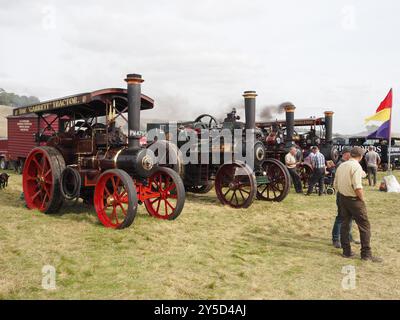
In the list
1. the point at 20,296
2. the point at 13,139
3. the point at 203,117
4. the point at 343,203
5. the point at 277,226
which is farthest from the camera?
the point at 13,139

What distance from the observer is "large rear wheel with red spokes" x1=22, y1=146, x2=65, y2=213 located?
20.7 ft

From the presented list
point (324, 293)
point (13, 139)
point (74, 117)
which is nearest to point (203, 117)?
point (74, 117)

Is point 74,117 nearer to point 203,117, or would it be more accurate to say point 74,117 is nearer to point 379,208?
point 203,117

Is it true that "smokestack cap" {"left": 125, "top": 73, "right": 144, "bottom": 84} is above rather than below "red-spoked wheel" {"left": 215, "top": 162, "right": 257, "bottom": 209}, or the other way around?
above

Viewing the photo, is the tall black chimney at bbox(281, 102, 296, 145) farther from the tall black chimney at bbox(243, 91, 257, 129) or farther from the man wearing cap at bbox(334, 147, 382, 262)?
the man wearing cap at bbox(334, 147, 382, 262)

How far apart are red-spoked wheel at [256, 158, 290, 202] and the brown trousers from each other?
3824mm

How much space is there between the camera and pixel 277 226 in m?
6.00

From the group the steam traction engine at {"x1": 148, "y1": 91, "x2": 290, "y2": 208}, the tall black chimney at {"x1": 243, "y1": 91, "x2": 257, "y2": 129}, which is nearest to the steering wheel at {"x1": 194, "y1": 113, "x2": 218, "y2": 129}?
the steam traction engine at {"x1": 148, "y1": 91, "x2": 290, "y2": 208}

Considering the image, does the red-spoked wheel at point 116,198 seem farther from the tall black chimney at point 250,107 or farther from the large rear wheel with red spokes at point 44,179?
the tall black chimney at point 250,107

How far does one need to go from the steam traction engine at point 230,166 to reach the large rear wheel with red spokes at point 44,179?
3.21 meters

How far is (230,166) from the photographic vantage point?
8031 mm

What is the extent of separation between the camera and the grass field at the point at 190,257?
10.9 ft

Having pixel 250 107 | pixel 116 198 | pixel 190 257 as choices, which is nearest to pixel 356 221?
pixel 190 257

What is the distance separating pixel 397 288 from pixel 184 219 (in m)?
3.50
